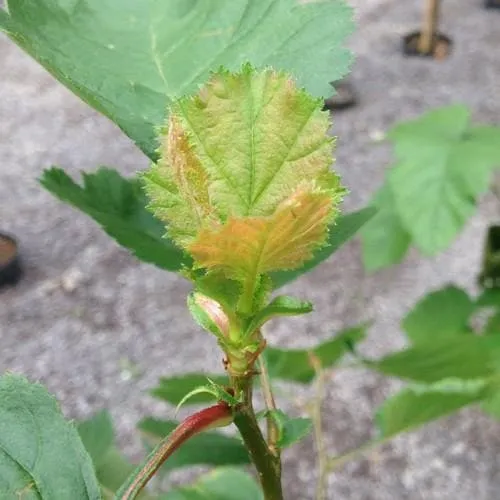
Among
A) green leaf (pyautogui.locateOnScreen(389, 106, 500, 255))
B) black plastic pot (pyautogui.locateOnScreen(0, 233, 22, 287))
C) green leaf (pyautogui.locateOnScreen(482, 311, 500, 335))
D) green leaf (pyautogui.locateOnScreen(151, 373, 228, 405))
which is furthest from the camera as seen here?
black plastic pot (pyautogui.locateOnScreen(0, 233, 22, 287))

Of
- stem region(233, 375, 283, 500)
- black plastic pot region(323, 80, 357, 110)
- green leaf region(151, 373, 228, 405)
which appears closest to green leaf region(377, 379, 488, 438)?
green leaf region(151, 373, 228, 405)

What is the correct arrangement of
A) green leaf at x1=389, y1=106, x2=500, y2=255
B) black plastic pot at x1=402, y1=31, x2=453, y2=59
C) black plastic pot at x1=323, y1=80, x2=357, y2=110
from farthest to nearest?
black plastic pot at x1=402, y1=31, x2=453, y2=59
black plastic pot at x1=323, y1=80, x2=357, y2=110
green leaf at x1=389, y1=106, x2=500, y2=255

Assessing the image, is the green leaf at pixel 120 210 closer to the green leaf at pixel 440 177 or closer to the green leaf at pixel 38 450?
the green leaf at pixel 38 450

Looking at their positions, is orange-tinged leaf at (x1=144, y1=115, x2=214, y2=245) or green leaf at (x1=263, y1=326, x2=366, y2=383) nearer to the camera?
orange-tinged leaf at (x1=144, y1=115, x2=214, y2=245)

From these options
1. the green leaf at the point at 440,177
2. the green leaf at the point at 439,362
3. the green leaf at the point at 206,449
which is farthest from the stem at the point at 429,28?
the green leaf at the point at 206,449

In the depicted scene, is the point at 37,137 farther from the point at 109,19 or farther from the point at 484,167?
the point at 109,19

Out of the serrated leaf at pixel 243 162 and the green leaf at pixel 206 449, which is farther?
the green leaf at pixel 206 449

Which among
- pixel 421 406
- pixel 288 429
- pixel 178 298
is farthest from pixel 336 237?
pixel 178 298

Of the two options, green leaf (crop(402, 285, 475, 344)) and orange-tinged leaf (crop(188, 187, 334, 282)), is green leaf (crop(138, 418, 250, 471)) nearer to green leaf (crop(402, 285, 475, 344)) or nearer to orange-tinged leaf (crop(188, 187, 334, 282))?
orange-tinged leaf (crop(188, 187, 334, 282))
